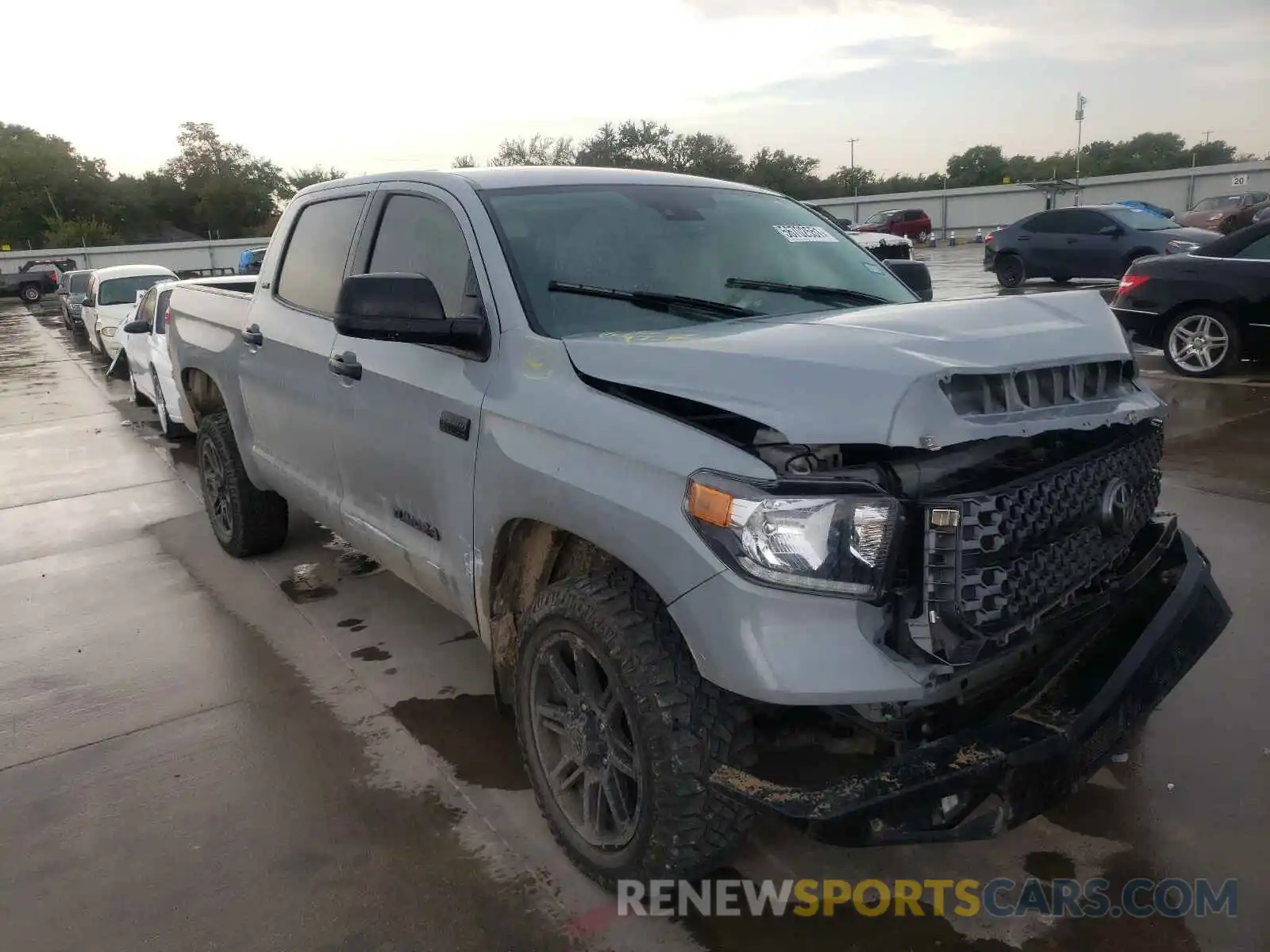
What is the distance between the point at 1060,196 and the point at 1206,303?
3786cm

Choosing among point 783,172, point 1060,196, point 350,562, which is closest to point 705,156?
point 783,172

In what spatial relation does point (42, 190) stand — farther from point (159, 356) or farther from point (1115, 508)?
point (1115, 508)

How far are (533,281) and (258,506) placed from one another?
3062 millimetres

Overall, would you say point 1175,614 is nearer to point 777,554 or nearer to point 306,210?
point 777,554

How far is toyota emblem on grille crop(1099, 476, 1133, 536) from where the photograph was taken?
2412 mm

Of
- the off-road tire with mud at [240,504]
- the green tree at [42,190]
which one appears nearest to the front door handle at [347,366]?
the off-road tire with mud at [240,504]

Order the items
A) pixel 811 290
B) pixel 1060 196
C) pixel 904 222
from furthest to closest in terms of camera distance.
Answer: pixel 1060 196 → pixel 904 222 → pixel 811 290

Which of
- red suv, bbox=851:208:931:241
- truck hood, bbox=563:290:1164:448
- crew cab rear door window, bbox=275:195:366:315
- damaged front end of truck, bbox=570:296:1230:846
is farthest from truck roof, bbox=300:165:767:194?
red suv, bbox=851:208:931:241

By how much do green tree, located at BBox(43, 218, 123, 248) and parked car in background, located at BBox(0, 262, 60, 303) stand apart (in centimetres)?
1939

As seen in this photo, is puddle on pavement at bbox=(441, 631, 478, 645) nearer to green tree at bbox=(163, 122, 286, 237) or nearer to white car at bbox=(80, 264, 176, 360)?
white car at bbox=(80, 264, 176, 360)

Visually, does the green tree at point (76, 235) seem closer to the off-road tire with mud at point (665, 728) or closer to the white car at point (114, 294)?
the white car at point (114, 294)

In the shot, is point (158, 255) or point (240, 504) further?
point (158, 255)

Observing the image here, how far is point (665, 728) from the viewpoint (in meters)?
2.22

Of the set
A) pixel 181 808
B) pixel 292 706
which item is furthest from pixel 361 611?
pixel 181 808
